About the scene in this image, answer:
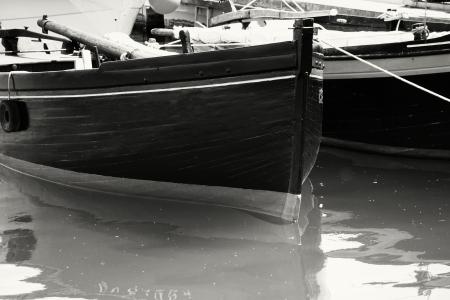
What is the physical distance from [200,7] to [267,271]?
50.4 feet

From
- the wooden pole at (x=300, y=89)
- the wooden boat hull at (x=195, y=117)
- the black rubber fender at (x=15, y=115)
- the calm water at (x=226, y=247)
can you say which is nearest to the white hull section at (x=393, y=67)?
the calm water at (x=226, y=247)

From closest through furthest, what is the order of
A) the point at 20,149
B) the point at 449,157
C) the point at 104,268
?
1. the point at 104,268
2. the point at 20,149
3. the point at 449,157

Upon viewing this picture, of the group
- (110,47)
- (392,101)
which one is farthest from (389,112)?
(110,47)

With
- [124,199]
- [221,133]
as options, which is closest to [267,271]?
[221,133]

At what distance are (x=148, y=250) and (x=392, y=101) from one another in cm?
503

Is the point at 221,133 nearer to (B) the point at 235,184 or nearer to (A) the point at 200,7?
→ (B) the point at 235,184

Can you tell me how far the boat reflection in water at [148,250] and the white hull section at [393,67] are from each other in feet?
8.74

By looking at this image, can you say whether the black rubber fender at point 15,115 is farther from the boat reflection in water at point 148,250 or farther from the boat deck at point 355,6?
the boat deck at point 355,6

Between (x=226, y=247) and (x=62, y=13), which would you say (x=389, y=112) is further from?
(x=62, y=13)

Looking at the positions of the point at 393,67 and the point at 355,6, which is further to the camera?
the point at 355,6

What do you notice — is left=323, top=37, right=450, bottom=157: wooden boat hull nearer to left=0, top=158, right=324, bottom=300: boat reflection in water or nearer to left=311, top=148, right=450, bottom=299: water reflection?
left=311, top=148, right=450, bottom=299: water reflection

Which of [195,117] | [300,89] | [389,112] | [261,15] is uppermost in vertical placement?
[261,15]

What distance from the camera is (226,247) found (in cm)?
580

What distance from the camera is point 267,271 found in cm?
525
